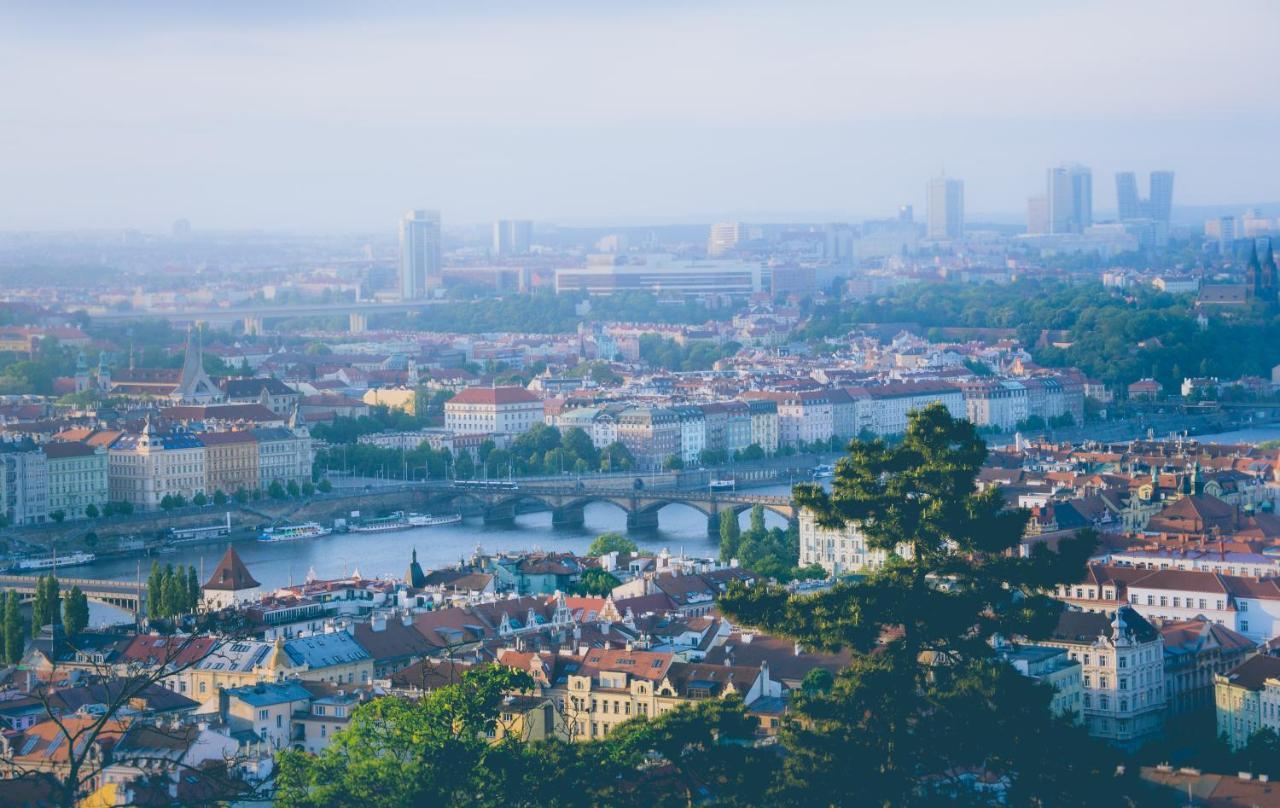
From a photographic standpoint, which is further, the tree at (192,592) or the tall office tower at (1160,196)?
the tall office tower at (1160,196)

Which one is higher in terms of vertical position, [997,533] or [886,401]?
[997,533]

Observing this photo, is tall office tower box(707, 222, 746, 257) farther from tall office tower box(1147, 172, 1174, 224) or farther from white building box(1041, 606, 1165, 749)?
white building box(1041, 606, 1165, 749)

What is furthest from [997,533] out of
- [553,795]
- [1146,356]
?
[1146,356]

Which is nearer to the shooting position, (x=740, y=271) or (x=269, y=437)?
(x=269, y=437)

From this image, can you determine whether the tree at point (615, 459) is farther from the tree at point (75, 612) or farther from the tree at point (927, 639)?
the tree at point (927, 639)

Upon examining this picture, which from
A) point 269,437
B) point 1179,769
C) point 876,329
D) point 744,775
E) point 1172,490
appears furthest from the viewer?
point 876,329

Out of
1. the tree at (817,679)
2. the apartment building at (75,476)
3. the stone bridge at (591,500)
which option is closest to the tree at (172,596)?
the tree at (817,679)

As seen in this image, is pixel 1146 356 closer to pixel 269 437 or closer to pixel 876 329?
pixel 876 329
